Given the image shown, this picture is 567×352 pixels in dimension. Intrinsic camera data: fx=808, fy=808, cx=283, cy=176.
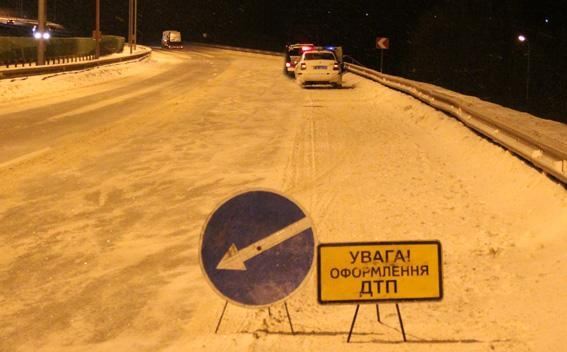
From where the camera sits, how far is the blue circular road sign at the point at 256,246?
4.95 m

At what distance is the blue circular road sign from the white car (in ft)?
94.4

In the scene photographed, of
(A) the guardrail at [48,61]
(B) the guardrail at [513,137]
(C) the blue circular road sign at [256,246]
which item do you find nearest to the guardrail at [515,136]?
(B) the guardrail at [513,137]

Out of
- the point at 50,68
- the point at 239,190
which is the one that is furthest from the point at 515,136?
the point at 50,68

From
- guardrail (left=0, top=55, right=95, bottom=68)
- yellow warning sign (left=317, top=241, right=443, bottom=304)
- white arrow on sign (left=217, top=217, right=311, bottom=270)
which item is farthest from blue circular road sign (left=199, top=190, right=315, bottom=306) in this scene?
guardrail (left=0, top=55, right=95, bottom=68)

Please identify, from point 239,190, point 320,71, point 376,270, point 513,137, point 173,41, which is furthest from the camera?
point 173,41

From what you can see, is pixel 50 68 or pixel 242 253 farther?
pixel 50 68

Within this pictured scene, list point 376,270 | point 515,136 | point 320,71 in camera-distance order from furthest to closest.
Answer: point 320,71
point 515,136
point 376,270

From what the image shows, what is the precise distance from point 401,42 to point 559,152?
95643 millimetres

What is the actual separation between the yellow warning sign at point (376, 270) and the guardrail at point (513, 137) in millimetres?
4878

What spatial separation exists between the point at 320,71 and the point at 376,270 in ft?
94.5

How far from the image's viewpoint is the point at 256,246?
16.2 feet

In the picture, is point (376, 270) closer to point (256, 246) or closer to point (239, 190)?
point (256, 246)

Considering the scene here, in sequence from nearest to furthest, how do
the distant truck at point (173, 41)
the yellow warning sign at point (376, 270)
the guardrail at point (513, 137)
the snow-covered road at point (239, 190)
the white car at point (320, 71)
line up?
1. the yellow warning sign at point (376, 270)
2. the snow-covered road at point (239, 190)
3. the guardrail at point (513, 137)
4. the white car at point (320, 71)
5. the distant truck at point (173, 41)

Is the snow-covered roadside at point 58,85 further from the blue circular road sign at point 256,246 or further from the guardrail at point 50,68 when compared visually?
the blue circular road sign at point 256,246
